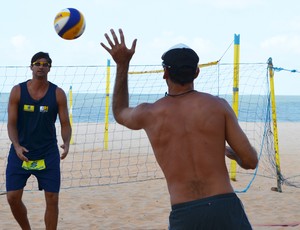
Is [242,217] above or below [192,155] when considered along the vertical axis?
below

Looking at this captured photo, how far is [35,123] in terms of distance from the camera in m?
4.49

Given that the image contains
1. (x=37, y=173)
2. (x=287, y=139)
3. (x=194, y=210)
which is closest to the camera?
(x=194, y=210)

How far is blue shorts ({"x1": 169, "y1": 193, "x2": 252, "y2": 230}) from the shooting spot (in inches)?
93.4

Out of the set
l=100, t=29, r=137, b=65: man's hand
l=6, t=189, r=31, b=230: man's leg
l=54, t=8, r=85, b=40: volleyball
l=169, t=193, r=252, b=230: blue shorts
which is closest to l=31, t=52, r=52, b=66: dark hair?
l=54, t=8, r=85, b=40: volleyball

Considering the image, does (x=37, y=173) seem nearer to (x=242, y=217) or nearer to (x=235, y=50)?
(x=242, y=217)

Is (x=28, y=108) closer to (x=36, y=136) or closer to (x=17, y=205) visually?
(x=36, y=136)

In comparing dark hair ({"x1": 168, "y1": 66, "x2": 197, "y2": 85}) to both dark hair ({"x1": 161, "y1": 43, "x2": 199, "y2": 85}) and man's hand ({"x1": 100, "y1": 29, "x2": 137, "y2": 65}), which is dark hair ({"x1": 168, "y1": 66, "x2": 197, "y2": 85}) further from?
man's hand ({"x1": 100, "y1": 29, "x2": 137, "y2": 65})

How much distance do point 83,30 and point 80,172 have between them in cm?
485

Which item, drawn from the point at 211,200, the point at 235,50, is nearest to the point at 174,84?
the point at 211,200

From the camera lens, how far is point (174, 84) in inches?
99.3

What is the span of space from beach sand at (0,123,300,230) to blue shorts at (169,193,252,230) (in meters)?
3.30

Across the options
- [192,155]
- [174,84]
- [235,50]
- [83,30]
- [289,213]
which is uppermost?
[235,50]

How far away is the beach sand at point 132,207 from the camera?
19.5 ft

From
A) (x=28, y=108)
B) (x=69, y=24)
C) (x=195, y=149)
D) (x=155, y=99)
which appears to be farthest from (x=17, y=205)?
(x=155, y=99)
